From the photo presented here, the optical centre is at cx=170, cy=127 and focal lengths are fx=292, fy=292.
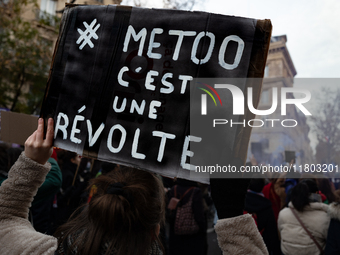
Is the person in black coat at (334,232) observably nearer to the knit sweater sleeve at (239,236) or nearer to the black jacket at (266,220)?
the black jacket at (266,220)

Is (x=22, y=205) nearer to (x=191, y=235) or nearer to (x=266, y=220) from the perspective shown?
(x=266, y=220)

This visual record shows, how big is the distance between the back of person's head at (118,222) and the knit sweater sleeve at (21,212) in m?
0.17

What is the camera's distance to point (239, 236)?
129 centimetres

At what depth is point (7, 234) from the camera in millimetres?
1412

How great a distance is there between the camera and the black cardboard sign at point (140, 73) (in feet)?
5.49

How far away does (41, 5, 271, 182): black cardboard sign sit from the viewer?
1.67 meters

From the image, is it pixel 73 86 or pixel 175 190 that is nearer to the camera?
pixel 73 86

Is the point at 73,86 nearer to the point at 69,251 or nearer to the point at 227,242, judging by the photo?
the point at 69,251

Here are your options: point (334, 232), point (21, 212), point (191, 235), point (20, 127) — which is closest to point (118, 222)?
point (21, 212)

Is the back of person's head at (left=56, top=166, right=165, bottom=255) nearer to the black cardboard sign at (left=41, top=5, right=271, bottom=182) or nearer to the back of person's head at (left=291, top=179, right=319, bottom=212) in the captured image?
the black cardboard sign at (left=41, top=5, right=271, bottom=182)

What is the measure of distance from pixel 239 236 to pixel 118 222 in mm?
614

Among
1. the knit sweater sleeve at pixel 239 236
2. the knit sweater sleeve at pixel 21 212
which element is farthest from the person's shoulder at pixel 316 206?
the knit sweater sleeve at pixel 21 212

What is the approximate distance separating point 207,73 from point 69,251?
47.6 inches

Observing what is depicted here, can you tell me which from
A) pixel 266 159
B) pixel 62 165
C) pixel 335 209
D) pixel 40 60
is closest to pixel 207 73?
pixel 335 209
